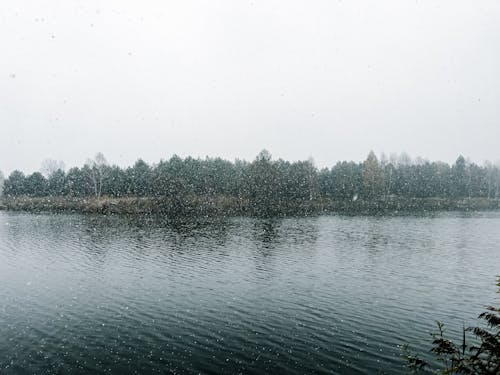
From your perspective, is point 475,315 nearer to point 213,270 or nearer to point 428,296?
point 428,296

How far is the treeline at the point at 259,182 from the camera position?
120438 millimetres

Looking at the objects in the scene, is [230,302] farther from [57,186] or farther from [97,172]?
[57,186]

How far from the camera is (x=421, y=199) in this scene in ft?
449

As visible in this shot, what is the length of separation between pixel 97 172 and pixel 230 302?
411 ft

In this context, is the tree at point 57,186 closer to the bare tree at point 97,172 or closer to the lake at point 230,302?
the bare tree at point 97,172

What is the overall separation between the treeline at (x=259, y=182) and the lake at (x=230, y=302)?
64.6 m

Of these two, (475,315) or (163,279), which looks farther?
(163,279)

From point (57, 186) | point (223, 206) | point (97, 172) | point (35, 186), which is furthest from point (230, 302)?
point (35, 186)

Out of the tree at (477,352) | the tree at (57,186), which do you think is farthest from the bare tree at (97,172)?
the tree at (477,352)

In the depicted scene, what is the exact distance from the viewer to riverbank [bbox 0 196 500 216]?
4131 inches

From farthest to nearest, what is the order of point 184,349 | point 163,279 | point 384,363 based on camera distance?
point 163,279, point 184,349, point 384,363

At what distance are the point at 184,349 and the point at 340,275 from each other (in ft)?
67.5

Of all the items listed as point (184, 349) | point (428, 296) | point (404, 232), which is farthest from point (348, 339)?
point (404, 232)

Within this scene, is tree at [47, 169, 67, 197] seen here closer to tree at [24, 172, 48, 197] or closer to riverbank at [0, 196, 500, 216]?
tree at [24, 172, 48, 197]
